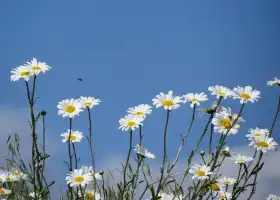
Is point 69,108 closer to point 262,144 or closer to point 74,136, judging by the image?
point 74,136

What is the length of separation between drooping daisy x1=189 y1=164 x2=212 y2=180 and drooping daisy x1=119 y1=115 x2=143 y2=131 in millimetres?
584

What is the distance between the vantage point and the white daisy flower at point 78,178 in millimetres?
3291

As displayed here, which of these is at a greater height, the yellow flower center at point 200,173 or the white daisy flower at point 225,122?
the white daisy flower at point 225,122

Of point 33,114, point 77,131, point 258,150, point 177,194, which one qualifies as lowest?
point 177,194

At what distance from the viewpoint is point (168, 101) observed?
338cm

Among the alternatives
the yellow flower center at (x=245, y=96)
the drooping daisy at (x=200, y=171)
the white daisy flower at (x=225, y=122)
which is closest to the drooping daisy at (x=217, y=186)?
the drooping daisy at (x=200, y=171)

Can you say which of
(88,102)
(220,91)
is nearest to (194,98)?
(220,91)

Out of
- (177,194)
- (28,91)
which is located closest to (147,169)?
(177,194)

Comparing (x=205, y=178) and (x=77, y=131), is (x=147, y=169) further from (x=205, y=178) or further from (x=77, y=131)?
(x=77, y=131)

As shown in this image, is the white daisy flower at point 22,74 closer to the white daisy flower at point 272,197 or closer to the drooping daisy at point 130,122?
the drooping daisy at point 130,122

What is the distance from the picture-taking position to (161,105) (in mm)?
3361

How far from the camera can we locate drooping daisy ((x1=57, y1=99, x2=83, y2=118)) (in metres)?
3.32

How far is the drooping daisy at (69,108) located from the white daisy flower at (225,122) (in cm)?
109

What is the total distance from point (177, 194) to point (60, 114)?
1126mm
